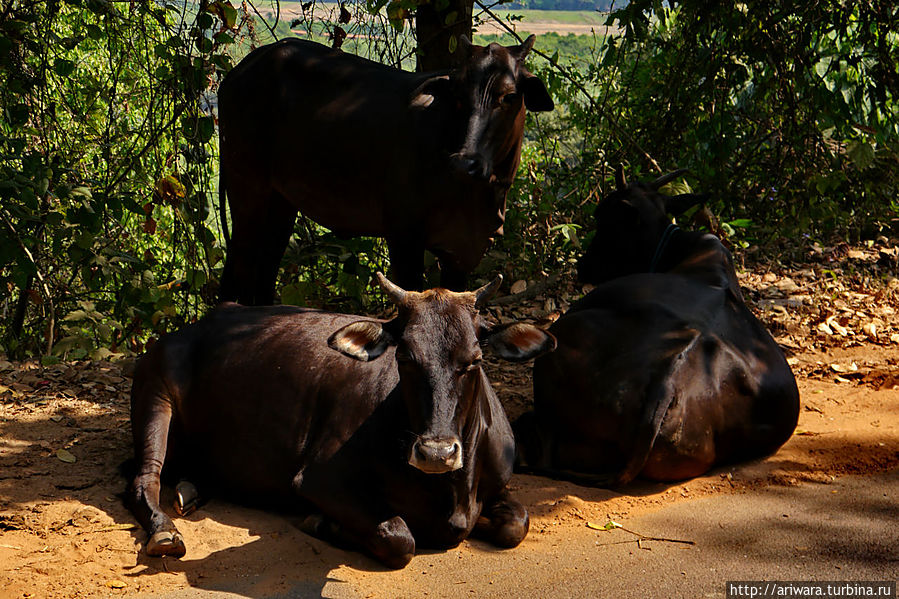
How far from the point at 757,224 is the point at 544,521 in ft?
21.7

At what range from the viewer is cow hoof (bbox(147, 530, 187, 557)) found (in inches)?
172

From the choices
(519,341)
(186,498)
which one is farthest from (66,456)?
(519,341)

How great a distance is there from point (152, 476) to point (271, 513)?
0.63 metres

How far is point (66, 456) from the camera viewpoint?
5527 mm

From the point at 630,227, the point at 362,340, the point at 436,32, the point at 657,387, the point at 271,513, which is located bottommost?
the point at 271,513

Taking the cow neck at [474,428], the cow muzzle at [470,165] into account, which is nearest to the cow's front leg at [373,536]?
the cow neck at [474,428]

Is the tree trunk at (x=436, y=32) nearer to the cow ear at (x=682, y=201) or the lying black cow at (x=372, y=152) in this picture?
the lying black cow at (x=372, y=152)

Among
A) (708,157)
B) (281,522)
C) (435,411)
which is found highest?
(708,157)

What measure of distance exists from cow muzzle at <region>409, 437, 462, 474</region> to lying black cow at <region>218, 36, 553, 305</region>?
1.85 metres

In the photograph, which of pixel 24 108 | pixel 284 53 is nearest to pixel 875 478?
pixel 284 53

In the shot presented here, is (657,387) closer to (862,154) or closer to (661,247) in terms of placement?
(661,247)

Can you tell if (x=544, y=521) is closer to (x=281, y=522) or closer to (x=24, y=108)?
(x=281, y=522)

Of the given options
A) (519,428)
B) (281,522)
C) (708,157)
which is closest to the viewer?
(281,522)

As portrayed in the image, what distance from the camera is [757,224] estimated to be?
1058 cm
